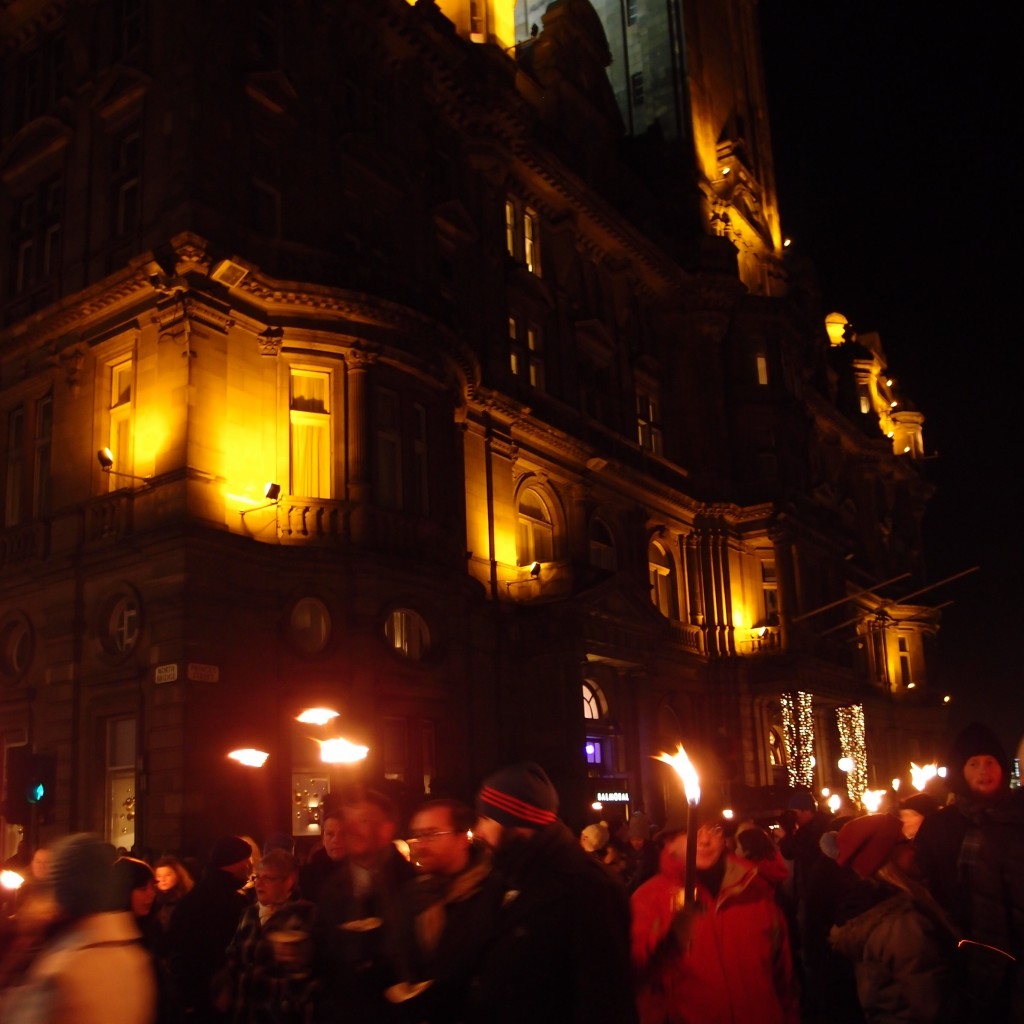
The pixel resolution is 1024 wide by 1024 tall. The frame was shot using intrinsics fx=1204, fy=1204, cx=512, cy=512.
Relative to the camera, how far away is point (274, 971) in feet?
20.3

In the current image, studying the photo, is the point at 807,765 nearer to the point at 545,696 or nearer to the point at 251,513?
the point at 545,696

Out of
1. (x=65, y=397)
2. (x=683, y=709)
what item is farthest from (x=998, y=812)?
(x=683, y=709)

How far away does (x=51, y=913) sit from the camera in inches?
181

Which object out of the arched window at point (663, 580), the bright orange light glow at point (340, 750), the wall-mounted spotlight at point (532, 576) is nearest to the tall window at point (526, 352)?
the wall-mounted spotlight at point (532, 576)

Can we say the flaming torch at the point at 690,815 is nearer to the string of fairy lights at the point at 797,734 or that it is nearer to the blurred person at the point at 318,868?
the blurred person at the point at 318,868

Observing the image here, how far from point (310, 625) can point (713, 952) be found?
17.4 meters

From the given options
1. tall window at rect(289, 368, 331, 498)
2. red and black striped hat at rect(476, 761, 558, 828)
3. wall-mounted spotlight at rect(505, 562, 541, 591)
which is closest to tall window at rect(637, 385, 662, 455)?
wall-mounted spotlight at rect(505, 562, 541, 591)

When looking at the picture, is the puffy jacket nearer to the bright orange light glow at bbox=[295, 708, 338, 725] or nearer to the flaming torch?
the flaming torch

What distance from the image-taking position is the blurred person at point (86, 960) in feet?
14.2

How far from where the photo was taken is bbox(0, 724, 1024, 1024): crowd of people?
4.53 metres

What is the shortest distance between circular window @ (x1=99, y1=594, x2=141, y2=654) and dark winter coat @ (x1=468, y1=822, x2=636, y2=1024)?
18.6 m

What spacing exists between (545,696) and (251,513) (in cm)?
933

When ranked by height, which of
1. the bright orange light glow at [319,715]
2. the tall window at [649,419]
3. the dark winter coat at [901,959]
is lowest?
the dark winter coat at [901,959]

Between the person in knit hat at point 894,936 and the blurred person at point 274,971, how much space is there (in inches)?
116
